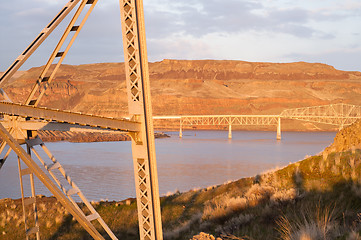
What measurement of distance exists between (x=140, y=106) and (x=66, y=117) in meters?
1.62

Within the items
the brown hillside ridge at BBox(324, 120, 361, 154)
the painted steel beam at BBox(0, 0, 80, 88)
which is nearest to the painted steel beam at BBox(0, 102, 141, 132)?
the painted steel beam at BBox(0, 0, 80, 88)

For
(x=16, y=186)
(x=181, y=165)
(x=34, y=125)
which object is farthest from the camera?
(x=181, y=165)

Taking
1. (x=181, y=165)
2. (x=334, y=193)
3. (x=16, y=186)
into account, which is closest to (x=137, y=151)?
(x=334, y=193)

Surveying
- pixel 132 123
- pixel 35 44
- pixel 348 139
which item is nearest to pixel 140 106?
pixel 132 123

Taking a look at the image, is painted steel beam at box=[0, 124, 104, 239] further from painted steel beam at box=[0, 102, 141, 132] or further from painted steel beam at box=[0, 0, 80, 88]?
painted steel beam at box=[0, 0, 80, 88]

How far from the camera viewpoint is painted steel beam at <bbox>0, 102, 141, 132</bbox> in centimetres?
700

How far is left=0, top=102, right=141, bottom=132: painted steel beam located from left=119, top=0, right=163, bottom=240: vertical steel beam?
27 cm

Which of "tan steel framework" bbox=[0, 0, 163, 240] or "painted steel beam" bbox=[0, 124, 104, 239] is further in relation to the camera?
"tan steel framework" bbox=[0, 0, 163, 240]

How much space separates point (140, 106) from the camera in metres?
8.77

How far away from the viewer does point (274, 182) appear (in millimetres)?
14695

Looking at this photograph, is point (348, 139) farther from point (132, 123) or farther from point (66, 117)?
point (66, 117)

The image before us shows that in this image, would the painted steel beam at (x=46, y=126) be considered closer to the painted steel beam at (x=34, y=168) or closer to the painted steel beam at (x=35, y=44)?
the painted steel beam at (x=35, y=44)

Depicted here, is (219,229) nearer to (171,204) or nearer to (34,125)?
(34,125)

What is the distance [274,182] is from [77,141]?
12260 centimetres
